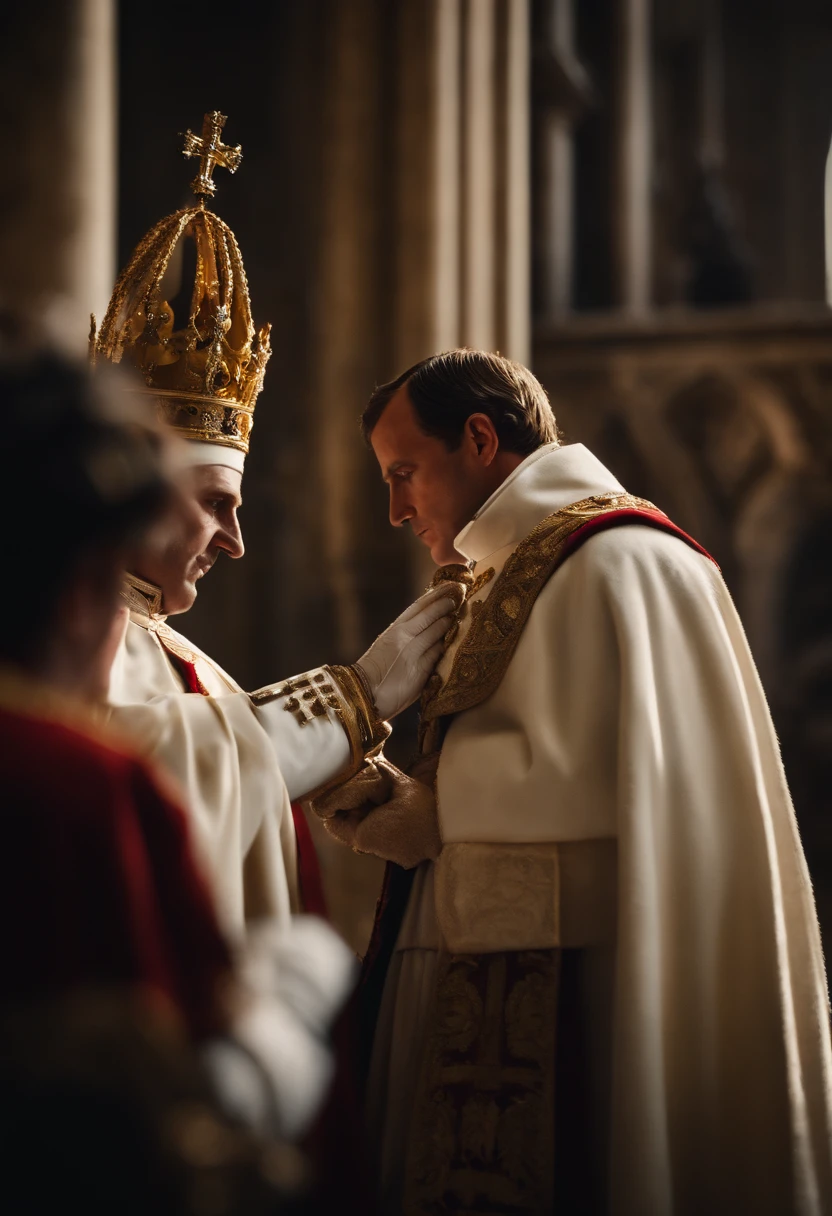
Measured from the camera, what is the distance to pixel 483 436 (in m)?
2.60

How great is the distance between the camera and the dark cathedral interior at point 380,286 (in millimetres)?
3805

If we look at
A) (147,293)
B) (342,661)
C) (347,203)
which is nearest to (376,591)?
(342,661)

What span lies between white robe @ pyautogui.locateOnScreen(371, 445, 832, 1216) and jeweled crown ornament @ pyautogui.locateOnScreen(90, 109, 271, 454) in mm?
763

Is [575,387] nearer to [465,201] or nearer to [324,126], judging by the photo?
[465,201]

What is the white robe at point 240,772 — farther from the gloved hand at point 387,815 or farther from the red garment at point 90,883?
the red garment at point 90,883

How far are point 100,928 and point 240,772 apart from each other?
99cm

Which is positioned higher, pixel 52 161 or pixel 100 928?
pixel 52 161

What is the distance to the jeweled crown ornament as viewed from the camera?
8.66 ft

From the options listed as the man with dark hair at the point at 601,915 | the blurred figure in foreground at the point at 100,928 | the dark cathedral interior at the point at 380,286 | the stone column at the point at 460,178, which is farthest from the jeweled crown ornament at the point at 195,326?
the stone column at the point at 460,178

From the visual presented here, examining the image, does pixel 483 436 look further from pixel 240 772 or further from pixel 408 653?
pixel 240 772

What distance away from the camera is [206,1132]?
1.06 m

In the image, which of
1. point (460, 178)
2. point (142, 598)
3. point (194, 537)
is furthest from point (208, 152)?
point (460, 178)

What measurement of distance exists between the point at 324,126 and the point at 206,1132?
670cm

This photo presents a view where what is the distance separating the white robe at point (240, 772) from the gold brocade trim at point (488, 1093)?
339 millimetres
